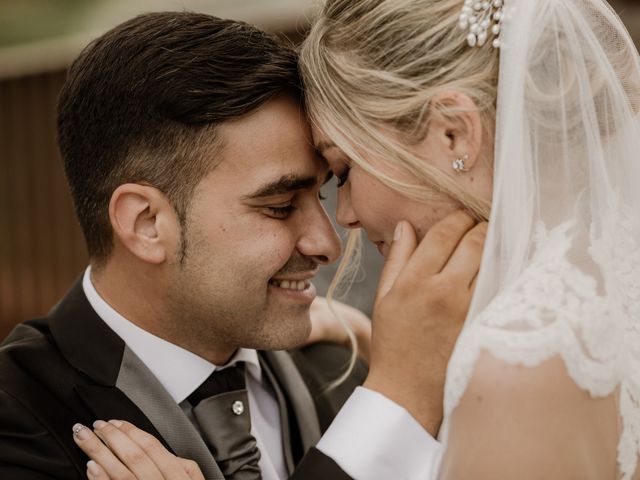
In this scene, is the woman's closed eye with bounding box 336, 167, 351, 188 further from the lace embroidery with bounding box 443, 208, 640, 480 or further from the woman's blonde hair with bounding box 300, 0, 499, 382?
the lace embroidery with bounding box 443, 208, 640, 480

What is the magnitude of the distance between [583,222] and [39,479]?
4.78 ft

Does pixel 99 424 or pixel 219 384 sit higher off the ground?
pixel 99 424

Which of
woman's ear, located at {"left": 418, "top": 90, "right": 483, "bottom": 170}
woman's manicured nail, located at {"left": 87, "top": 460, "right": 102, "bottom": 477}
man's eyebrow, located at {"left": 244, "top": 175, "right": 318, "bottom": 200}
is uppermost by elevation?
woman's ear, located at {"left": 418, "top": 90, "right": 483, "bottom": 170}

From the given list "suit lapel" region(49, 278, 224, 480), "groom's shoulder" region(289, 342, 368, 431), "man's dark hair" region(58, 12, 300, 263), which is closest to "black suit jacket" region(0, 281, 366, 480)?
"suit lapel" region(49, 278, 224, 480)

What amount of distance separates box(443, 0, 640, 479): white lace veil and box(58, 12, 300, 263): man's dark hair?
0.83 m

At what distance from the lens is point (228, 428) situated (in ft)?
8.21

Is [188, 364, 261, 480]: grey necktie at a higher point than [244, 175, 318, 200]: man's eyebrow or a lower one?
lower

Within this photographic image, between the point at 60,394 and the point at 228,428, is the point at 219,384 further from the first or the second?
the point at 60,394

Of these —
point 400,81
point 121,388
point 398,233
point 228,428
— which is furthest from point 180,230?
point 400,81

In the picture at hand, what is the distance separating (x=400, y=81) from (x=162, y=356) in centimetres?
111

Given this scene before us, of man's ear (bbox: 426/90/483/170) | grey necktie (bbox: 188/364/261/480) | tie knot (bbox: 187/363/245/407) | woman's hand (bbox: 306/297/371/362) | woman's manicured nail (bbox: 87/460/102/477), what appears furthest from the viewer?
woman's hand (bbox: 306/297/371/362)

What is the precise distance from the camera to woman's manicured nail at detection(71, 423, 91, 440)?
2.19 meters

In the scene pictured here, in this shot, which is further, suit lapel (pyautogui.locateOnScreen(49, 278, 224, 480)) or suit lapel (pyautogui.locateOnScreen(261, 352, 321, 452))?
suit lapel (pyautogui.locateOnScreen(261, 352, 321, 452))

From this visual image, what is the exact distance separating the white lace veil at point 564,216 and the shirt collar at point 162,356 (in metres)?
0.97
